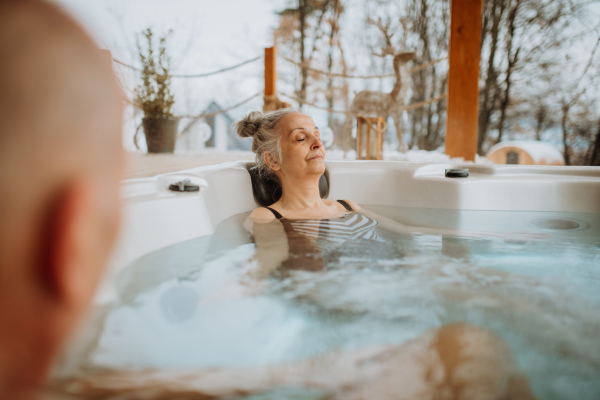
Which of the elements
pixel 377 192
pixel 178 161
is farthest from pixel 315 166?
pixel 178 161

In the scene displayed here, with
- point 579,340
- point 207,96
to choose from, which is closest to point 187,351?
point 579,340

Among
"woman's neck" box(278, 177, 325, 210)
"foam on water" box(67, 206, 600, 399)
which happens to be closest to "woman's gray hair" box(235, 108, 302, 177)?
"woman's neck" box(278, 177, 325, 210)

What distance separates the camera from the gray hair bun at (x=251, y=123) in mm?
1840

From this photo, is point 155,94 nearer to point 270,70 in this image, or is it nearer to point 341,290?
point 270,70

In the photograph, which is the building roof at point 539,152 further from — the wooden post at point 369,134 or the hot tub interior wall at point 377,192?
the hot tub interior wall at point 377,192

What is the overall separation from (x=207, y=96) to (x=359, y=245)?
529cm

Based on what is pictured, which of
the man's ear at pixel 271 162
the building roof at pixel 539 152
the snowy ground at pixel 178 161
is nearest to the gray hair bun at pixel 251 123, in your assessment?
the man's ear at pixel 271 162

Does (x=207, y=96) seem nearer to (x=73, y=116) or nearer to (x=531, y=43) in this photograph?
(x=531, y=43)

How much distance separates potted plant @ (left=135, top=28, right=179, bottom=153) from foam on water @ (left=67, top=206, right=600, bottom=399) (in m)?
3.53

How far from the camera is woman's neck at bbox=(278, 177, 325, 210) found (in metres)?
1.73

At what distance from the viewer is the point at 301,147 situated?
1.67 m

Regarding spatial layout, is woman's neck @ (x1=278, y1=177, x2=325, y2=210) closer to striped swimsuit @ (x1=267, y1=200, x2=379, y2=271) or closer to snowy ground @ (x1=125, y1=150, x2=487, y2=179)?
striped swimsuit @ (x1=267, y1=200, x2=379, y2=271)

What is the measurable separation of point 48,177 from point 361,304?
73 centimetres

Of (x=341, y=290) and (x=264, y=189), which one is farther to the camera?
(x=264, y=189)
